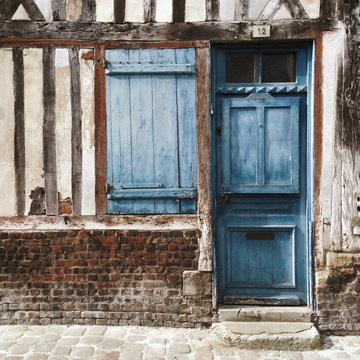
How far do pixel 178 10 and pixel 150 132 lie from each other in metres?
1.27

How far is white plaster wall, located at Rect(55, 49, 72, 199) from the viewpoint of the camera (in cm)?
377

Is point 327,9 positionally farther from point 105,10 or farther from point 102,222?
point 102,222

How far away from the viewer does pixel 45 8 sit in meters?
3.75

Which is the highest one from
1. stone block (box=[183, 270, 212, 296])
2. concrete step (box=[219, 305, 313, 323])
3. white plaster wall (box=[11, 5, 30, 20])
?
white plaster wall (box=[11, 5, 30, 20])

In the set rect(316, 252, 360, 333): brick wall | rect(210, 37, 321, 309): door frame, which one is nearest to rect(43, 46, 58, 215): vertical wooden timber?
rect(210, 37, 321, 309): door frame

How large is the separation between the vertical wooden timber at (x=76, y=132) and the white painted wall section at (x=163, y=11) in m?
0.91

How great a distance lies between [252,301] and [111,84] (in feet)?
8.95

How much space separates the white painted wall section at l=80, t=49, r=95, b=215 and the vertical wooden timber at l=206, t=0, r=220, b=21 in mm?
1289

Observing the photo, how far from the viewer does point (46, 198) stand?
386 centimetres

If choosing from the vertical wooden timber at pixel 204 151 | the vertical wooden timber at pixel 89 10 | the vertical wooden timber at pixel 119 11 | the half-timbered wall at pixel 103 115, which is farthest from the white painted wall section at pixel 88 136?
the vertical wooden timber at pixel 204 151

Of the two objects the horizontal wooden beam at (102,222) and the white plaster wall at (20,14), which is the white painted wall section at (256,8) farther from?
the white plaster wall at (20,14)

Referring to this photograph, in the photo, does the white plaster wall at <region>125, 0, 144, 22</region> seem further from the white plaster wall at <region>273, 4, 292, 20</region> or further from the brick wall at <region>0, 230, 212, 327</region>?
the brick wall at <region>0, 230, 212, 327</region>

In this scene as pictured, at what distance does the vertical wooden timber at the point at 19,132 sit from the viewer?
3.77 meters

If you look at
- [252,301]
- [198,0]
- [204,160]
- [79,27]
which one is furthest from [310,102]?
[79,27]
